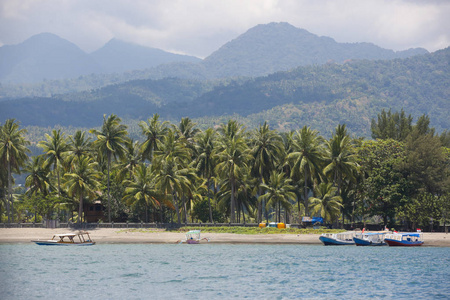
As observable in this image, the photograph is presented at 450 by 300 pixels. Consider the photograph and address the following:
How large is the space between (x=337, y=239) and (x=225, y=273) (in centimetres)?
3746

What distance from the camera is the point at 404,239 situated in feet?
272

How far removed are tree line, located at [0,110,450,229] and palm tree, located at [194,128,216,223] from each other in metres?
0.20

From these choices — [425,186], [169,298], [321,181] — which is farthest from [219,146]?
[169,298]

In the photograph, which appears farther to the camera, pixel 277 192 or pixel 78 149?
pixel 78 149

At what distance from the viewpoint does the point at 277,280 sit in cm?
4916

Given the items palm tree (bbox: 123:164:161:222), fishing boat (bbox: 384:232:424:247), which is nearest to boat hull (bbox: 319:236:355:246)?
fishing boat (bbox: 384:232:424:247)

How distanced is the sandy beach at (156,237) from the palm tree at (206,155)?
52.2 feet

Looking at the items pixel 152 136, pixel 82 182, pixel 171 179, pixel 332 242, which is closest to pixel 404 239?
pixel 332 242

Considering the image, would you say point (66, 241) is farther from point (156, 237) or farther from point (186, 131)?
point (186, 131)

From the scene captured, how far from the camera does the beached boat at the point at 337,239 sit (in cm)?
8469

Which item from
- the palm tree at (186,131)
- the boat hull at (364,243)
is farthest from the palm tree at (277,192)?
the palm tree at (186,131)

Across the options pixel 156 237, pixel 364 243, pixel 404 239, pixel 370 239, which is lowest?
pixel 364 243

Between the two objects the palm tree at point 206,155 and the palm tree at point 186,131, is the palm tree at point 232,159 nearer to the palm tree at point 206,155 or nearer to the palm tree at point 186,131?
the palm tree at point 206,155

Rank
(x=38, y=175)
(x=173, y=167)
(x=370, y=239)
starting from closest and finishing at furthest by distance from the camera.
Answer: (x=370, y=239) → (x=173, y=167) → (x=38, y=175)
